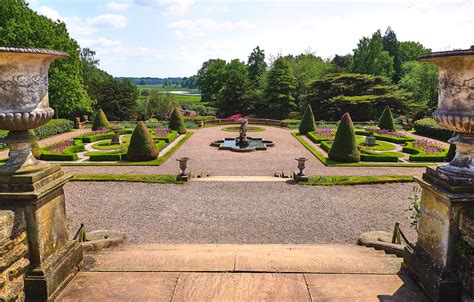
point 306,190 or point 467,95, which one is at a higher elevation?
point 467,95

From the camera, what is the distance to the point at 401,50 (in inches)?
3039

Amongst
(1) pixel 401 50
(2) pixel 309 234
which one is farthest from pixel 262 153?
(1) pixel 401 50

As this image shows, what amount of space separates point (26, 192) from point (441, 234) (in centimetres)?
509

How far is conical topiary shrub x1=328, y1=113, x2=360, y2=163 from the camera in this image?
20484mm

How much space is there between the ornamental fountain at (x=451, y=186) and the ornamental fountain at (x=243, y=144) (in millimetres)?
20431

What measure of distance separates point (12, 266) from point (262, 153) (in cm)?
2073

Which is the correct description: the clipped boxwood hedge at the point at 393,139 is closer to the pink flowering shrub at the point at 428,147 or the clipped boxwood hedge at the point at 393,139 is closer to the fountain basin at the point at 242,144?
the pink flowering shrub at the point at 428,147

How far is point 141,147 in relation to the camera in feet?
68.6

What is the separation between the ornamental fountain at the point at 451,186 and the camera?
395 centimetres

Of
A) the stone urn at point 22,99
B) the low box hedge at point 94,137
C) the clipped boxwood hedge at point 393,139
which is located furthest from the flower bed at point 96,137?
the stone urn at point 22,99

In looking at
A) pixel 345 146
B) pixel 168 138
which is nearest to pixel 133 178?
pixel 345 146

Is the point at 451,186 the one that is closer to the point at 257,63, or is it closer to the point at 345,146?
the point at 345,146

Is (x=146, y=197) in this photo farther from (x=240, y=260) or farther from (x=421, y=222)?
(x=421, y=222)

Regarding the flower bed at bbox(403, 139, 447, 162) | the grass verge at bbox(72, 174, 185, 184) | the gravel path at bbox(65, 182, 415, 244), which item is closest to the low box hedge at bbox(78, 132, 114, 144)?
the grass verge at bbox(72, 174, 185, 184)
